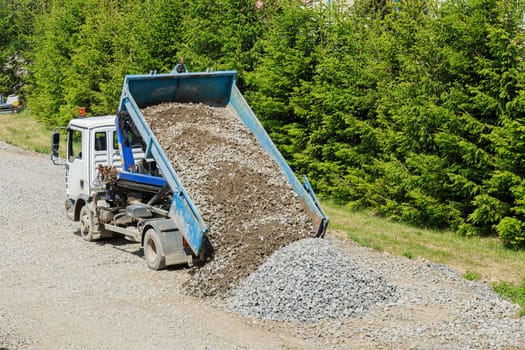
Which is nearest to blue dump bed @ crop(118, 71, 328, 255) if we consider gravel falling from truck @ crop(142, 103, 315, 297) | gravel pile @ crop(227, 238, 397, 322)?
gravel falling from truck @ crop(142, 103, 315, 297)

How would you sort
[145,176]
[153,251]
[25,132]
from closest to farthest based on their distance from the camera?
[153,251] → [145,176] → [25,132]

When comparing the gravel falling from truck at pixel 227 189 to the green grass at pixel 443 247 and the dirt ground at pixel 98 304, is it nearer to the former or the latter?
the dirt ground at pixel 98 304

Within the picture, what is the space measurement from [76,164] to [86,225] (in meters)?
1.33

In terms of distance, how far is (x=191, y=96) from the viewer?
45.4 ft

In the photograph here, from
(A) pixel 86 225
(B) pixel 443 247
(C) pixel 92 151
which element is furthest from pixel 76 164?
(B) pixel 443 247

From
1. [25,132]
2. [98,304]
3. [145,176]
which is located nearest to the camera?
[98,304]

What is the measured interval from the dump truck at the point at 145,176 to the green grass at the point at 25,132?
14.2 meters

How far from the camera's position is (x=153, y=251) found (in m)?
12.1

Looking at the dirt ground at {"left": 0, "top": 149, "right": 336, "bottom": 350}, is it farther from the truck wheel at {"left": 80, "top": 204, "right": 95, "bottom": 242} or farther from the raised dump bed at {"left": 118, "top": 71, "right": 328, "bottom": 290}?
the raised dump bed at {"left": 118, "top": 71, "right": 328, "bottom": 290}

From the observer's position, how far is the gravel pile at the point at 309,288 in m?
9.55

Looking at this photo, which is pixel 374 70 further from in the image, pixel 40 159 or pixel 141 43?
pixel 40 159

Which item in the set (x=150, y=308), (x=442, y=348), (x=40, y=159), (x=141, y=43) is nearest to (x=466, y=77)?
(x=442, y=348)

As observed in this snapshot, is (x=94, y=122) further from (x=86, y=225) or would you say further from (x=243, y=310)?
(x=243, y=310)

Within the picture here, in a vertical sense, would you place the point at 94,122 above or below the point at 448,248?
above
